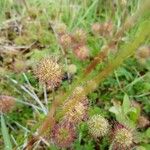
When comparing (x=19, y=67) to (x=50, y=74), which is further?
(x=19, y=67)

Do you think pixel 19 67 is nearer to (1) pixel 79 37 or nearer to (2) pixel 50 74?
(1) pixel 79 37

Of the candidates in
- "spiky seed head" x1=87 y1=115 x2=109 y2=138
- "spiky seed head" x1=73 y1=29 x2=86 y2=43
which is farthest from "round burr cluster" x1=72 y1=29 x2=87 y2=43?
"spiky seed head" x1=87 y1=115 x2=109 y2=138

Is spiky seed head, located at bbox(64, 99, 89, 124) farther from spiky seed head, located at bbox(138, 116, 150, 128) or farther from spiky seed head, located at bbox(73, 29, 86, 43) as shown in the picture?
spiky seed head, located at bbox(73, 29, 86, 43)

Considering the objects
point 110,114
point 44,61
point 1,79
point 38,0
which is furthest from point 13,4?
point 44,61

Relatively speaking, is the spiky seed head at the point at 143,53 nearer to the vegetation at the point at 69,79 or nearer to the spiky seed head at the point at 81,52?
the vegetation at the point at 69,79

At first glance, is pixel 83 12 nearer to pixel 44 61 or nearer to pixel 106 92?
pixel 106 92

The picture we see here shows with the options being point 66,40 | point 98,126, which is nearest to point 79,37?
point 66,40

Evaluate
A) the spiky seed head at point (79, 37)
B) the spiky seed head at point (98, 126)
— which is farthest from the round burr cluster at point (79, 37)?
the spiky seed head at point (98, 126)
